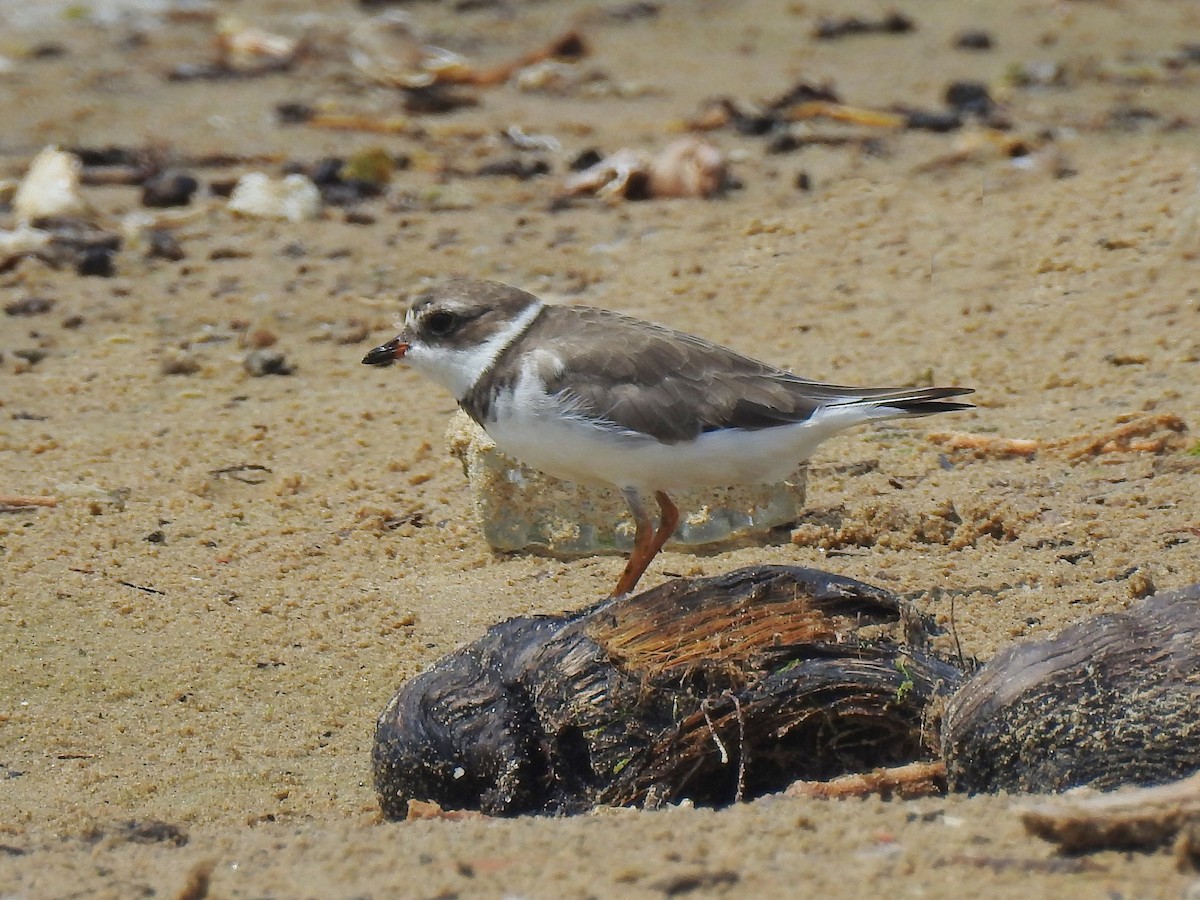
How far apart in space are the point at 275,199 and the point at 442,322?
450 cm

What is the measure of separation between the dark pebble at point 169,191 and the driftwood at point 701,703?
604 centimetres

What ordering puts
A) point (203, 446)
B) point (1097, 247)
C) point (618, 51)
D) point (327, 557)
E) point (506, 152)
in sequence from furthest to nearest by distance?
point (618, 51)
point (506, 152)
point (1097, 247)
point (203, 446)
point (327, 557)

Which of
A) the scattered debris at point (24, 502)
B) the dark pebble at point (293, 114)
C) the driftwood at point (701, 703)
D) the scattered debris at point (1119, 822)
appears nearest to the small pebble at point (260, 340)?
the scattered debris at point (24, 502)

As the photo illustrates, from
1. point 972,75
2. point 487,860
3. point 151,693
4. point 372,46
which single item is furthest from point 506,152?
point 487,860

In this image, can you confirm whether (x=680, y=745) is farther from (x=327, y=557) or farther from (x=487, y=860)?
(x=327, y=557)

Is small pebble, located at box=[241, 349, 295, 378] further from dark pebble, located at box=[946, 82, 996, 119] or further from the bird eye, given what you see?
dark pebble, located at box=[946, 82, 996, 119]

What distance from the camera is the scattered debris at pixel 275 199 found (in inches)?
370

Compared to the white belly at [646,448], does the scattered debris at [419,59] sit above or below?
above

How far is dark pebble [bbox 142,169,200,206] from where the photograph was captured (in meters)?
9.56

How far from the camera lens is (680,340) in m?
5.25

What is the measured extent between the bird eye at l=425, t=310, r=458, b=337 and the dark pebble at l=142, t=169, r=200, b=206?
481cm

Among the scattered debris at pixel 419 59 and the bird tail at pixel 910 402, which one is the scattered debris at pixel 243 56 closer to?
the scattered debris at pixel 419 59

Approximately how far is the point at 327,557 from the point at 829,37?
8473 mm

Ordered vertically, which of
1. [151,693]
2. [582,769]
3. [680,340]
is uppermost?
[680,340]
